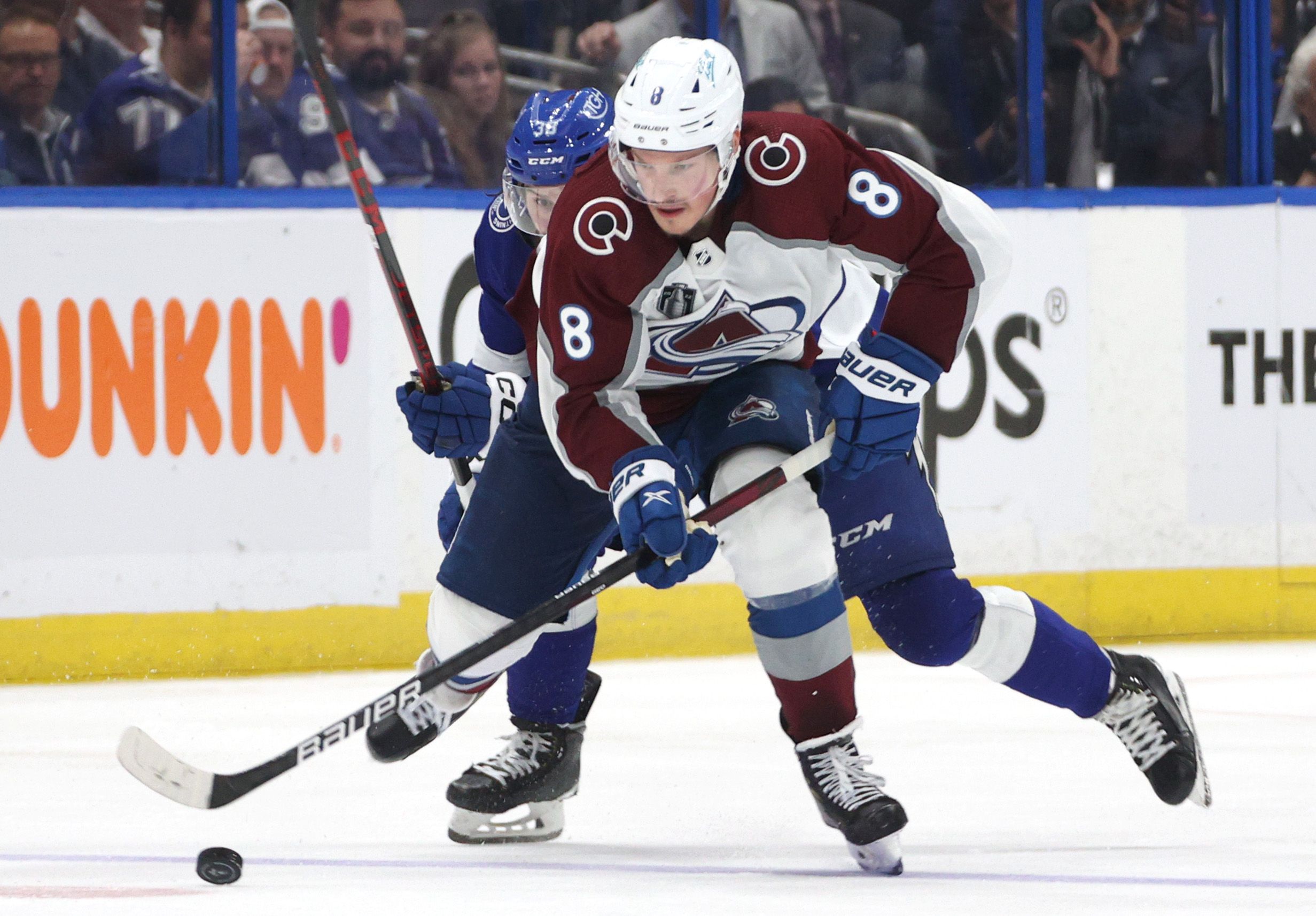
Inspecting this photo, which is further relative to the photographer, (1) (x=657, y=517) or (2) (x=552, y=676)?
(2) (x=552, y=676)

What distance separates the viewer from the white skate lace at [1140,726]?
9.22ft

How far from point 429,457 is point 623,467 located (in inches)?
97.7

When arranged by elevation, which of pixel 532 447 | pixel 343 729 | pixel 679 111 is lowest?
pixel 343 729

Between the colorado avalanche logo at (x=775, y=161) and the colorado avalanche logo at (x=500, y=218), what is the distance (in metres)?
0.55

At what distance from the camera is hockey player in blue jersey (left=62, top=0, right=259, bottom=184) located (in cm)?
492

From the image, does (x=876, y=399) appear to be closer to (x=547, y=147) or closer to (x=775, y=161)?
(x=775, y=161)

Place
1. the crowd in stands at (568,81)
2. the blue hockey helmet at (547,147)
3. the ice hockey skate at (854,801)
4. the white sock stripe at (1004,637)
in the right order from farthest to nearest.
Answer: the crowd in stands at (568,81) < the blue hockey helmet at (547,147) < the white sock stripe at (1004,637) < the ice hockey skate at (854,801)

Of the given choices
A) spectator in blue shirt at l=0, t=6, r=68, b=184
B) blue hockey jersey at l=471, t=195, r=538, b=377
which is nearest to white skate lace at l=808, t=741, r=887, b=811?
blue hockey jersey at l=471, t=195, r=538, b=377

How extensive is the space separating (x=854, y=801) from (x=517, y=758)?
0.68m

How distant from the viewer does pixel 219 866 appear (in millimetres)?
2480

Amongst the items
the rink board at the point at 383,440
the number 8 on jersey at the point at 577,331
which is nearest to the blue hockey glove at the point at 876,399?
the number 8 on jersey at the point at 577,331

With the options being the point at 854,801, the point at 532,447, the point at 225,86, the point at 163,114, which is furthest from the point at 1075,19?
the point at 854,801

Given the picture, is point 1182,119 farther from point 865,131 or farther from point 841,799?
point 841,799

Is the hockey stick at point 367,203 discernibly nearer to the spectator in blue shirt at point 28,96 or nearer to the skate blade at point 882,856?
the skate blade at point 882,856
